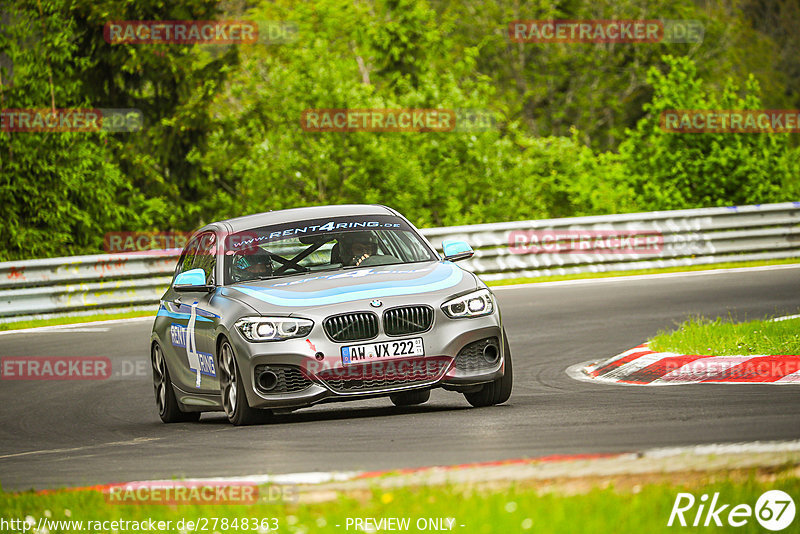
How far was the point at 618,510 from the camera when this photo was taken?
5.05 meters

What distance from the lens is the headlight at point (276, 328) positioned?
8812mm

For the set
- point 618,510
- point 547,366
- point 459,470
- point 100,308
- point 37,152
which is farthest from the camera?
point 37,152

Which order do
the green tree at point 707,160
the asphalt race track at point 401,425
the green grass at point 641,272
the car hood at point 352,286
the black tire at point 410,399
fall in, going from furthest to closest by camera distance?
1. the green tree at point 707,160
2. the green grass at point 641,272
3. the black tire at point 410,399
4. the car hood at point 352,286
5. the asphalt race track at point 401,425

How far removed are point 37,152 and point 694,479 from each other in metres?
20.7

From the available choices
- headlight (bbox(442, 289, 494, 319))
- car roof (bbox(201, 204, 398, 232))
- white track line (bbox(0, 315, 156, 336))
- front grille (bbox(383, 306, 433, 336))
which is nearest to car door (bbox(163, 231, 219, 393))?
car roof (bbox(201, 204, 398, 232))

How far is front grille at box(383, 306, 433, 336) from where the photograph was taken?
8875 mm

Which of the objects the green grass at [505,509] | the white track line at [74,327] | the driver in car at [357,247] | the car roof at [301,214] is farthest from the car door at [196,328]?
the white track line at [74,327]

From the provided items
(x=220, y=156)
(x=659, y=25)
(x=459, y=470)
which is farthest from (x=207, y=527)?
(x=659, y=25)

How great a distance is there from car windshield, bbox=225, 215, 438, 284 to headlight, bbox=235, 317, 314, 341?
98 cm

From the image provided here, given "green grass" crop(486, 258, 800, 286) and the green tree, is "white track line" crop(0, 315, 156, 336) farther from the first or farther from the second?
the green tree

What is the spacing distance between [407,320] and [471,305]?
1.74 ft

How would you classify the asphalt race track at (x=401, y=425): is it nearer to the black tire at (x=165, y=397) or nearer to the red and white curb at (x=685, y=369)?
the black tire at (x=165, y=397)

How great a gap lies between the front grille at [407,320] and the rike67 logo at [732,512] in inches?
152

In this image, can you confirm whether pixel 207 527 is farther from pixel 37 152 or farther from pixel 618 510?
pixel 37 152
